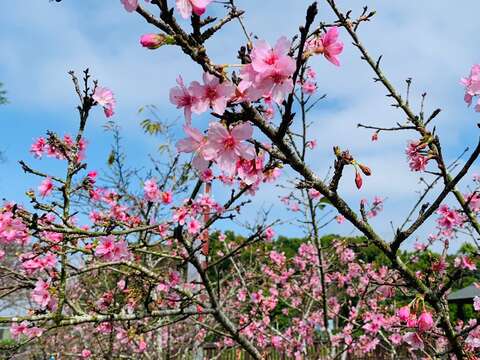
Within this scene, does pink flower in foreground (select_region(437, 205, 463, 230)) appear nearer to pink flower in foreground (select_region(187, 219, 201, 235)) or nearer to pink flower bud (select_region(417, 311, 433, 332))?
pink flower in foreground (select_region(187, 219, 201, 235))

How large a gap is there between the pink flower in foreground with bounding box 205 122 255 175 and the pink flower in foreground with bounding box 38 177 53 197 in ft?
8.21

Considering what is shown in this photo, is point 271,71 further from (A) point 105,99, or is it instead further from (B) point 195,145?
(A) point 105,99

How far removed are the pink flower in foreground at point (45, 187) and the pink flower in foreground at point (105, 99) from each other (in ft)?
2.50

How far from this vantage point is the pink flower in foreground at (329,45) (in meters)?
1.38

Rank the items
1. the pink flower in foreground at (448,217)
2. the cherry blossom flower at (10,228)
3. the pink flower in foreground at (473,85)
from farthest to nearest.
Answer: the pink flower in foreground at (448,217) → the cherry blossom flower at (10,228) → the pink flower in foreground at (473,85)

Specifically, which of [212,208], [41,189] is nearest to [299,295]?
[212,208]

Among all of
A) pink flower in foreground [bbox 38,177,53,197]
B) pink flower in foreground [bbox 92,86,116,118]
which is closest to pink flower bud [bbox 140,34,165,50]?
pink flower in foreground [bbox 92,86,116,118]

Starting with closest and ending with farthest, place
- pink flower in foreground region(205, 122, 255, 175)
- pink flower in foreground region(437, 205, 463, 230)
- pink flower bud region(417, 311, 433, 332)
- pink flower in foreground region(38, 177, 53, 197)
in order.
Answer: pink flower in foreground region(205, 122, 255, 175) < pink flower bud region(417, 311, 433, 332) < pink flower in foreground region(38, 177, 53, 197) < pink flower in foreground region(437, 205, 463, 230)

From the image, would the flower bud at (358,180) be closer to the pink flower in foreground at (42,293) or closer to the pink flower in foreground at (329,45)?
the pink flower in foreground at (329,45)

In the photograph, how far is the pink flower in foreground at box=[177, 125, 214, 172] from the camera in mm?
1392

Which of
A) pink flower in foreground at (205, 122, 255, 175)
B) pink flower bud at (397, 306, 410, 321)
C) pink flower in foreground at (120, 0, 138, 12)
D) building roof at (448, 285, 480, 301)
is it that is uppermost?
pink flower in foreground at (120, 0, 138, 12)

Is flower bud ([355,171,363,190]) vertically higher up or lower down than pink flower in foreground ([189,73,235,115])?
lower down

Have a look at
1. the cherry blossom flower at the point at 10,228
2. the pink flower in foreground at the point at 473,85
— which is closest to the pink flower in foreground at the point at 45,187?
the cherry blossom flower at the point at 10,228

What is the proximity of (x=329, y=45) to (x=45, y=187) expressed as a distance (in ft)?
9.29
